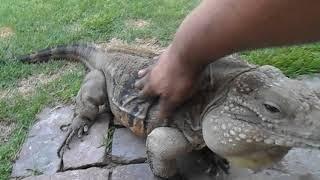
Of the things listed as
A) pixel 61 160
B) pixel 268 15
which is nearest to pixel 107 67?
pixel 61 160

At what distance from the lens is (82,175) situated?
3523 millimetres

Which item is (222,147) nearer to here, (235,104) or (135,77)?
(235,104)

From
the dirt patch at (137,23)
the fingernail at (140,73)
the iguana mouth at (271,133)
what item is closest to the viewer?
the iguana mouth at (271,133)

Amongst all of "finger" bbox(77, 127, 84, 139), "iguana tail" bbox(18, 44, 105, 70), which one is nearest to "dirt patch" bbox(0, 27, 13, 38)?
"iguana tail" bbox(18, 44, 105, 70)

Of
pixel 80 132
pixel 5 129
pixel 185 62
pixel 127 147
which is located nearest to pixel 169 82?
pixel 185 62

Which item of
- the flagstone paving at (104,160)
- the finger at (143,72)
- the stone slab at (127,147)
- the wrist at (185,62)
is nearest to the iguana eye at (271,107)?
the wrist at (185,62)

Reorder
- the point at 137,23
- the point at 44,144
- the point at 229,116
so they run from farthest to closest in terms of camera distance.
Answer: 1. the point at 137,23
2. the point at 44,144
3. the point at 229,116

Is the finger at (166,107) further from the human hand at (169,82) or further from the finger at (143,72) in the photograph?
the finger at (143,72)

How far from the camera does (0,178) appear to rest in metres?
3.62

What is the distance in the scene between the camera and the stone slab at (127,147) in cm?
365

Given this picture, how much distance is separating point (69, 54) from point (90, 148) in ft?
4.58

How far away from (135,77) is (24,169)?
3.27ft

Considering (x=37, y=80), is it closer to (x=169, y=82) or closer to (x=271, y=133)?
(x=169, y=82)

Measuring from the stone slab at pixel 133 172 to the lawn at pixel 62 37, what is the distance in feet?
2.54
